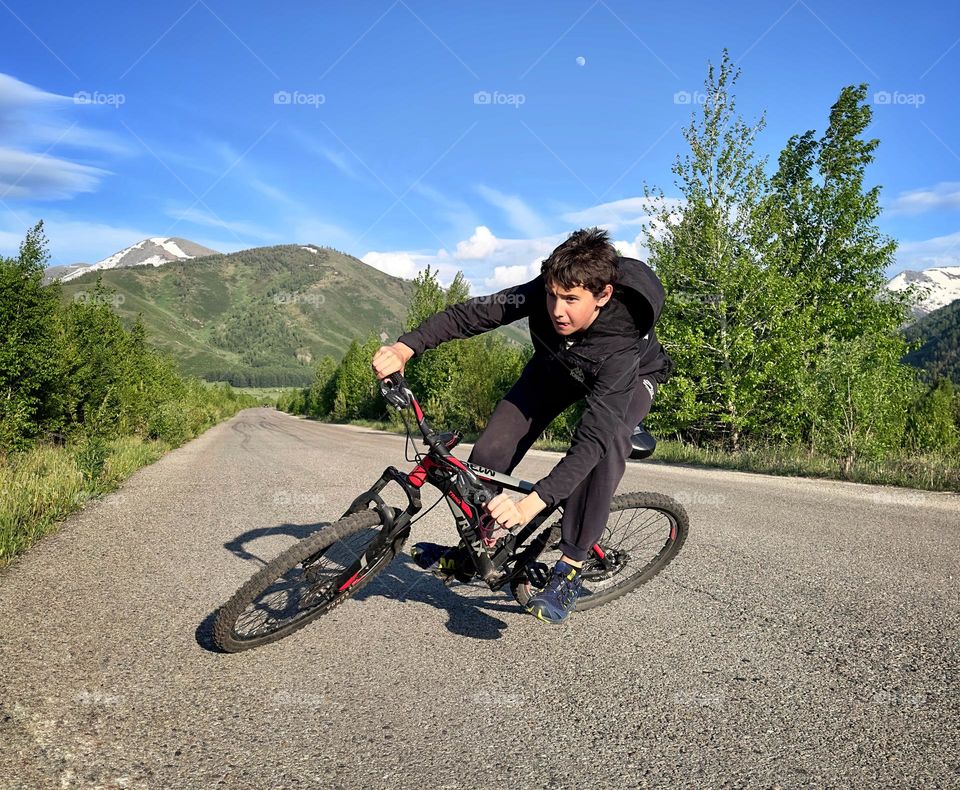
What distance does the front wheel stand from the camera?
3787mm

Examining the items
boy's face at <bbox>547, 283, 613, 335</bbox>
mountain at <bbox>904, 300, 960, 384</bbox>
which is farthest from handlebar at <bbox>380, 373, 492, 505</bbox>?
mountain at <bbox>904, 300, 960, 384</bbox>

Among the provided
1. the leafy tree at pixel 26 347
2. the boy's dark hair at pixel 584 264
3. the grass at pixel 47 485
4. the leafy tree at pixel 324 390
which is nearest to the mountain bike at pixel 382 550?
the boy's dark hair at pixel 584 264

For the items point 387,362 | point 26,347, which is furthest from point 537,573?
point 26,347

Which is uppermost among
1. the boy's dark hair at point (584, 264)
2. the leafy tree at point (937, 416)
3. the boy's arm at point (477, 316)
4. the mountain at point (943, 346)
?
the mountain at point (943, 346)

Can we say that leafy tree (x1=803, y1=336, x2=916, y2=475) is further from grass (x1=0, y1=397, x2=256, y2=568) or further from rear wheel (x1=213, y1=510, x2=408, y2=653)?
grass (x1=0, y1=397, x2=256, y2=568)

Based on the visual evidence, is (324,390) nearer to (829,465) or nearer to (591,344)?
(829,465)

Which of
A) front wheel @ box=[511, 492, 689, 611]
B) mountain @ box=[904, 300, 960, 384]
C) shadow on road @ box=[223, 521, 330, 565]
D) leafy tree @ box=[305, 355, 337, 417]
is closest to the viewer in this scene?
front wheel @ box=[511, 492, 689, 611]

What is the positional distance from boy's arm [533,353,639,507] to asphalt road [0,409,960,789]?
0.88 m

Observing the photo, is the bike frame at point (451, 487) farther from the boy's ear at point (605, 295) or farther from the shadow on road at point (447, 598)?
the boy's ear at point (605, 295)

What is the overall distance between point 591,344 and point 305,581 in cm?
196

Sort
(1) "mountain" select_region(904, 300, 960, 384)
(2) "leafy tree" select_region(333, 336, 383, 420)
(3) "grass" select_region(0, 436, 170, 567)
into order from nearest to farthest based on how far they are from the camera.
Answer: (3) "grass" select_region(0, 436, 170, 567)
(2) "leafy tree" select_region(333, 336, 383, 420)
(1) "mountain" select_region(904, 300, 960, 384)

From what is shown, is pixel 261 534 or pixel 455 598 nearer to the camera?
pixel 455 598

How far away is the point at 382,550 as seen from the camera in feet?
10.8

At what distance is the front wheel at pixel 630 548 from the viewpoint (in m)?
3.79
